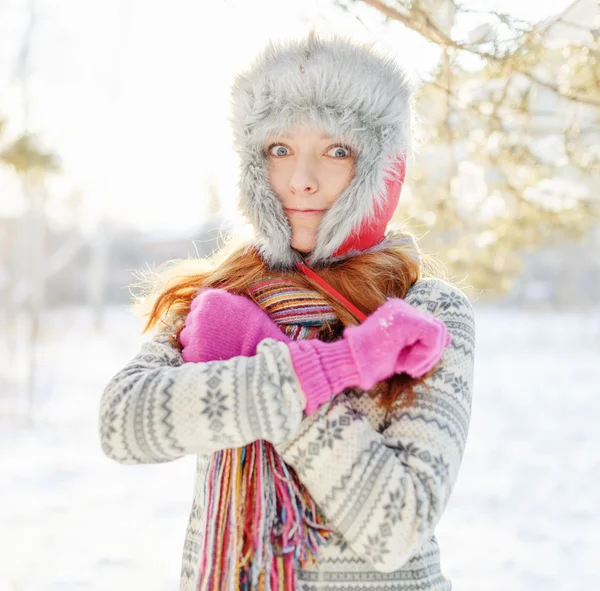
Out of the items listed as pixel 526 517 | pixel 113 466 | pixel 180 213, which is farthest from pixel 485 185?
pixel 180 213

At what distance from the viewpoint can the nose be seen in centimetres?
138

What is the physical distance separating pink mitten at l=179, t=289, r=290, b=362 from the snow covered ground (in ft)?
7.56

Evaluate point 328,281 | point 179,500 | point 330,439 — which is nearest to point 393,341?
point 330,439

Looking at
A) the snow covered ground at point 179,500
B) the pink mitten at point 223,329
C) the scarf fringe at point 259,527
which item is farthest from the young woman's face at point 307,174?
the snow covered ground at point 179,500

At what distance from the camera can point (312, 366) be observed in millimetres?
1125

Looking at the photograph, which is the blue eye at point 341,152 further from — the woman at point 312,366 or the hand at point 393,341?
the hand at point 393,341

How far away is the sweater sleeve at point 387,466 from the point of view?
1.11 m

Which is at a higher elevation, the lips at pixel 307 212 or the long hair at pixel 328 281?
the lips at pixel 307 212

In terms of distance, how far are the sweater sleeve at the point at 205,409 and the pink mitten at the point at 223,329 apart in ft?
0.34

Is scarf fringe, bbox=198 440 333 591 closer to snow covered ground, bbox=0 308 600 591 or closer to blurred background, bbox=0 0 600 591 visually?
blurred background, bbox=0 0 600 591

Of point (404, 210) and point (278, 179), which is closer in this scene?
point (278, 179)

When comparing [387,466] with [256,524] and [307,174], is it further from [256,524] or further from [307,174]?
[307,174]

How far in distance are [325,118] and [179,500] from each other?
13.6 ft

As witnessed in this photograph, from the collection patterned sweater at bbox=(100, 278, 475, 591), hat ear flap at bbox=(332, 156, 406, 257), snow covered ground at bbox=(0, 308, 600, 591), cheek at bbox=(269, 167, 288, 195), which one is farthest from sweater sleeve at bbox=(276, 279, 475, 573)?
snow covered ground at bbox=(0, 308, 600, 591)
